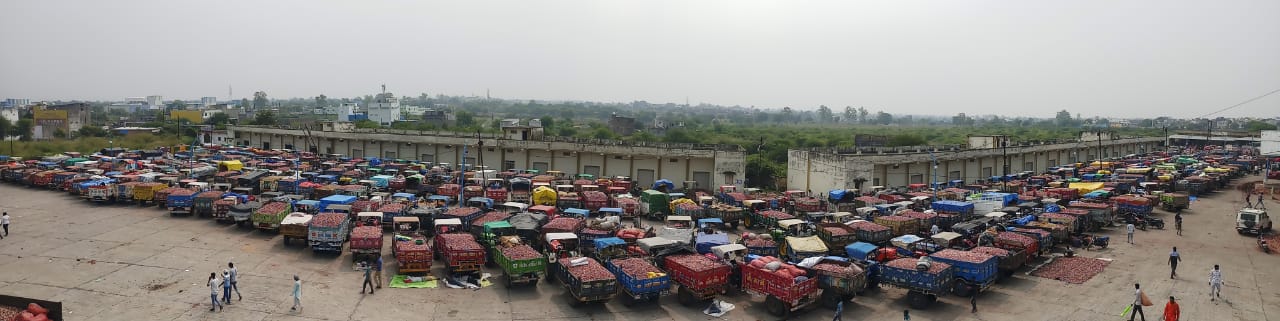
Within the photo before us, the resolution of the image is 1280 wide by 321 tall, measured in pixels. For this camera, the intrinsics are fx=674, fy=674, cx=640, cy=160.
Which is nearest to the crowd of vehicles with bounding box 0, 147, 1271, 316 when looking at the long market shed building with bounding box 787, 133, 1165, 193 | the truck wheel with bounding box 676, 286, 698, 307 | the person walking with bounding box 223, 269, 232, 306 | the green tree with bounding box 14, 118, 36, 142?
the truck wheel with bounding box 676, 286, 698, 307

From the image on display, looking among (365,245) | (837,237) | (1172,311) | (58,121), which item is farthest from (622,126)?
(1172,311)

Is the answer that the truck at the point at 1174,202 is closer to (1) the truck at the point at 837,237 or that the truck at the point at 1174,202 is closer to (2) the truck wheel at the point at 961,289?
(1) the truck at the point at 837,237

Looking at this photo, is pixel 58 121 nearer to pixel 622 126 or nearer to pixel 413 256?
pixel 622 126

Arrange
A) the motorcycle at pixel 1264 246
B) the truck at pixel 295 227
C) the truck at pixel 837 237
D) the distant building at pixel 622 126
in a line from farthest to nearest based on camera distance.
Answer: the distant building at pixel 622 126 → the motorcycle at pixel 1264 246 → the truck at pixel 837 237 → the truck at pixel 295 227

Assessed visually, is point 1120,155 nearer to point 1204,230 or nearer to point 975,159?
point 975,159

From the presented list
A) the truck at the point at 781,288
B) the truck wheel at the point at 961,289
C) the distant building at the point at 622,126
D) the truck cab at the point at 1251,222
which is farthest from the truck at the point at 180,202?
the distant building at the point at 622,126

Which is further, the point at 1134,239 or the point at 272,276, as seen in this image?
the point at 1134,239

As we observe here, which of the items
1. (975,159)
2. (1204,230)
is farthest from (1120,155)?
(1204,230)

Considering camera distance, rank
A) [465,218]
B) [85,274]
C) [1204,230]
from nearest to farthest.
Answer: [85,274]
[465,218]
[1204,230]
